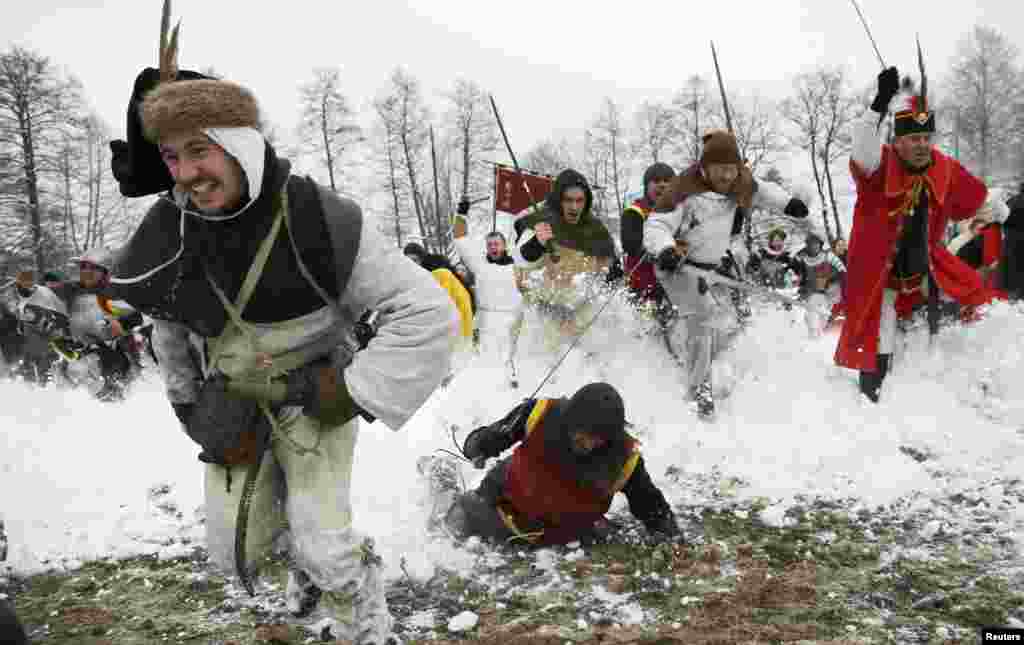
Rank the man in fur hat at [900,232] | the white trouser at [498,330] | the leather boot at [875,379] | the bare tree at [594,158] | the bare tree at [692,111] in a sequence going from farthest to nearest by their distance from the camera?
the bare tree at [594,158], the bare tree at [692,111], the white trouser at [498,330], the leather boot at [875,379], the man in fur hat at [900,232]

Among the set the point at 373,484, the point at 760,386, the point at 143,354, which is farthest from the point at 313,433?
the point at 143,354

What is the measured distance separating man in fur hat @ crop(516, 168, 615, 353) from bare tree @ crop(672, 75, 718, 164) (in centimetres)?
3348

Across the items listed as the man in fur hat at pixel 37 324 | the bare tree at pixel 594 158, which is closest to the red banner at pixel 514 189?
the man in fur hat at pixel 37 324

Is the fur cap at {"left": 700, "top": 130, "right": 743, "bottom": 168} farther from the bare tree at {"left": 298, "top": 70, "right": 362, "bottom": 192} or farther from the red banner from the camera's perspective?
the bare tree at {"left": 298, "top": 70, "right": 362, "bottom": 192}

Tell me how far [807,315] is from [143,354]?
8452 mm

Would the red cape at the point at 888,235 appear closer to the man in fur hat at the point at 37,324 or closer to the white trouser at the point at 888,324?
the white trouser at the point at 888,324

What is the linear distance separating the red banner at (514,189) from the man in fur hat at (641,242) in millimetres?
3174

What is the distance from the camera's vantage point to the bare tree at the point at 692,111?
127 feet

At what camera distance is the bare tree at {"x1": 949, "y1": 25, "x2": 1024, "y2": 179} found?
131 ft

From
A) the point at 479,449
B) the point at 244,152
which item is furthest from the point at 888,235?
the point at 244,152

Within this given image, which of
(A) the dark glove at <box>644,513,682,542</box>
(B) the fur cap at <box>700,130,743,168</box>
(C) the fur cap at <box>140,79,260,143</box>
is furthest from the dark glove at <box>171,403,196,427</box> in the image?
(B) the fur cap at <box>700,130,743,168</box>

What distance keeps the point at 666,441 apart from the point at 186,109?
3512mm

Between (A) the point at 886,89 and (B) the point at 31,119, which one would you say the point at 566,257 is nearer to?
(A) the point at 886,89

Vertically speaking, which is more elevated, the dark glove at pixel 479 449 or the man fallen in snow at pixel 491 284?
the man fallen in snow at pixel 491 284
